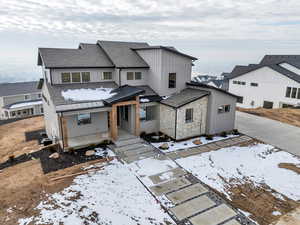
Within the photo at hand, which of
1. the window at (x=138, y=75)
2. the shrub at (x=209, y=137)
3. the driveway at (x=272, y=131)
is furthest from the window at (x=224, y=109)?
the window at (x=138, y=75)

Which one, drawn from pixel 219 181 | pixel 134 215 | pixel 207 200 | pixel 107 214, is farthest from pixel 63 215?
pixel 219 181

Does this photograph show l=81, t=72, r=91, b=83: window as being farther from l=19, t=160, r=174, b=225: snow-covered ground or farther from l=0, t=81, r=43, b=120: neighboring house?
l=0, t=81, r=43, b=120: neighboring house

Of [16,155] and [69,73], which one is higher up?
[69,73]

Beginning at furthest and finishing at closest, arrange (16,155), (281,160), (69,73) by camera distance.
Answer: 1. (69,73)
2. (16,155)
3. (281,160)

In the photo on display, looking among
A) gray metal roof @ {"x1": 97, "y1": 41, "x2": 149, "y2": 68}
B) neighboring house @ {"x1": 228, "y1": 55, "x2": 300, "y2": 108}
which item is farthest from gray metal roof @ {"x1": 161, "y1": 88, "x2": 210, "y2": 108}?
neighboring house @ {"x1": 228, "y1": 55, "x2": 300, "y2": 108}

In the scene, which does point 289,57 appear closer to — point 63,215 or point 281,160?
point 281,160

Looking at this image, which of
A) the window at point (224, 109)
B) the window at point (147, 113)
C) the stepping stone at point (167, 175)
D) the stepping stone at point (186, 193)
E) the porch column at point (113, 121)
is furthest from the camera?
the window at point (147, 113)

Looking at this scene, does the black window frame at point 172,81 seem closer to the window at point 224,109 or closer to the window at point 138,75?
the window at point 138,75
